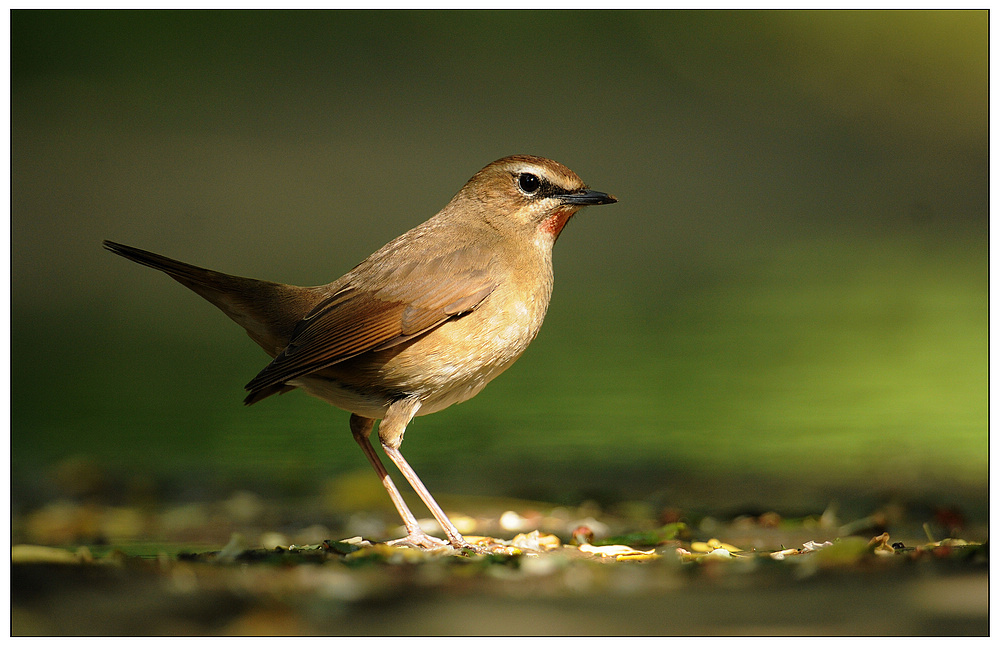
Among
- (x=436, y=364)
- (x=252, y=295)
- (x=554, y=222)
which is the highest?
(x=554, y=222)

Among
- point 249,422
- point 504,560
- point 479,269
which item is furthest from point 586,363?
point 504,560

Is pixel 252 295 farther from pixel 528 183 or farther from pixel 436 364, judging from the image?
pixel 528 183

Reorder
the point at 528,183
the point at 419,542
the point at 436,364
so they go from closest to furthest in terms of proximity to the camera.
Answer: the point at 436,364, the point at 419,542, the point at 528,183

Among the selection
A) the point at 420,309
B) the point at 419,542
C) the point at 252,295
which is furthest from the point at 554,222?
the point at 419,542

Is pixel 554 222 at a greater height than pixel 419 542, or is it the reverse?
pixel 554 222

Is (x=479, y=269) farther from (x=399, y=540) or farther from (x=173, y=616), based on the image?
(x=173, y=616)

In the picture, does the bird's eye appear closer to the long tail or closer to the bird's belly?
the bird's belly

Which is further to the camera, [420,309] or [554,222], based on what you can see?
[554,222]

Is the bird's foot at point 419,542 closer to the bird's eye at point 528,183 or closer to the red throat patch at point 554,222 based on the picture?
the red throat patch at point 554,222

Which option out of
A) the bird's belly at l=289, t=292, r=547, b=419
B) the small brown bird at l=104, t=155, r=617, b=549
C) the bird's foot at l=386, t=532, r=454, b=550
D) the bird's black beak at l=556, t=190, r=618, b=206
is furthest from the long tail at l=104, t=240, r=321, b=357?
the bird's black beak at l=556, t=190, r=618, b=206
